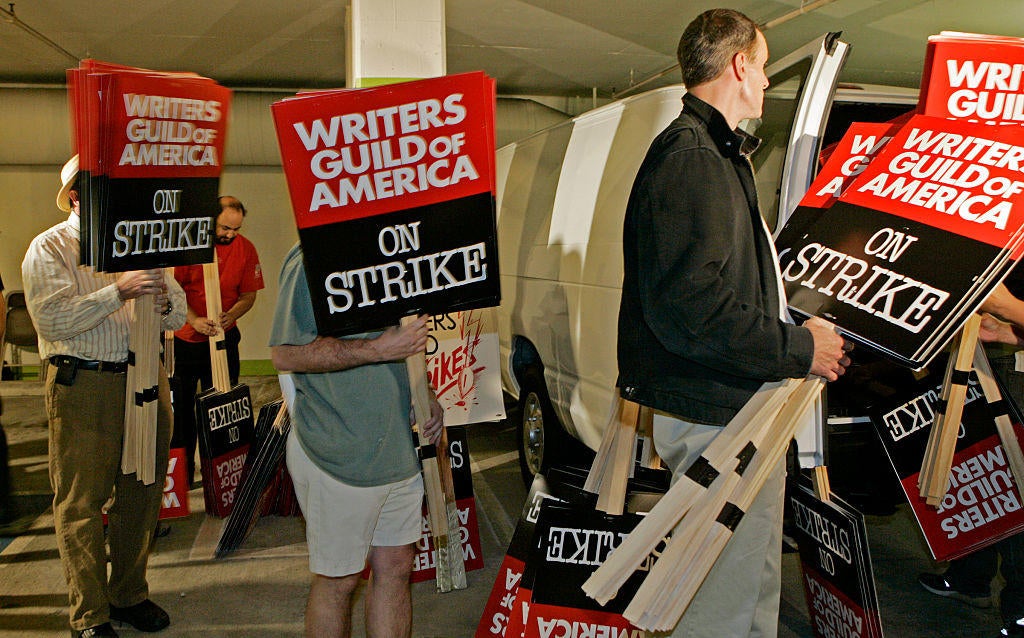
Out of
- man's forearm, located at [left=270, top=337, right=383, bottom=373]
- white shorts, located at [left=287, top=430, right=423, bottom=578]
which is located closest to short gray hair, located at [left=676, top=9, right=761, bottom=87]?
man's forearm, located at [left=270, top=337, right=383, bottom=373]

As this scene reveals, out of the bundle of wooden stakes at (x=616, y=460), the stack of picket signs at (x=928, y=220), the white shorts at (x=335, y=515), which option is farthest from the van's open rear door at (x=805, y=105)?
the white shorts at (x=335, y=515)

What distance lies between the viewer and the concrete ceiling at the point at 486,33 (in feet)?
21.6

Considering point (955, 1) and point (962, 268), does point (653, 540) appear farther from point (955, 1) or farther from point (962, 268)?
point (955, 1)

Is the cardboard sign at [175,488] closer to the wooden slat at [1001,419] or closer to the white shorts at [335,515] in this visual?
the white shorts at [335,515]

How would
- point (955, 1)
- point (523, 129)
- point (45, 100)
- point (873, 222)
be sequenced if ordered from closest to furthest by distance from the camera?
point (873, 222)
point (955, 1)
point (45, 100)
point (523, 129)

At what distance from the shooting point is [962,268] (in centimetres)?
205

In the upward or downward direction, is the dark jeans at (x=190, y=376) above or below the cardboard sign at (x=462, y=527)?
above

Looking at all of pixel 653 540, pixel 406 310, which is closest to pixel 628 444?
pixel 653 540

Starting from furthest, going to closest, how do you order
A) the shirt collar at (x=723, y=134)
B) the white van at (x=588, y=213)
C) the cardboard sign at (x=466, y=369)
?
the cardboard sign at (x=466, y=369) → the white van at (x=588, y=213) → the shirt collar at (x=723, y=134)

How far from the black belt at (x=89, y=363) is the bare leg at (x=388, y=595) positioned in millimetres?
1506

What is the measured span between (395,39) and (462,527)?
272 centimetres

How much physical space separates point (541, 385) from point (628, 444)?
2.39 metres

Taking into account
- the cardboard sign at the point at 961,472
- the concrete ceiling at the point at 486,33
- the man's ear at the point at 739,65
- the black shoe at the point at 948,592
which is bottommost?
the black shoe at the point at 948,592

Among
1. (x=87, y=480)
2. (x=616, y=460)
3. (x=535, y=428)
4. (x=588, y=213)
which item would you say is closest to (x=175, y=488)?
(x=87, y=480)
